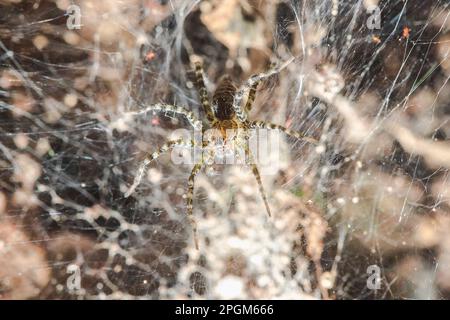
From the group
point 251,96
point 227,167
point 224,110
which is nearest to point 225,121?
point 224,110

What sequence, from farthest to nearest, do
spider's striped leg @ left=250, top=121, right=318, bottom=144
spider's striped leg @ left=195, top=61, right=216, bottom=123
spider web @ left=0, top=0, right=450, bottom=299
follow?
1. spider web @ left=0, top=0, right=450, bottom=299
2. spider's striped leg @ left=195, top=61, right=216, bottom=123
3. spider's striped leg @ left=250, top=121, right=318, bottom=144

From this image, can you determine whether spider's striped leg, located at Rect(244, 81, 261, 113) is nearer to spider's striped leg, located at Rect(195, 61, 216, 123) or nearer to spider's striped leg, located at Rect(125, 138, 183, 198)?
spider's striped leg, located at Rect(195, 61, 216, 123)

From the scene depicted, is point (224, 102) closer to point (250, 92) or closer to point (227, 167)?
point (250, 92)

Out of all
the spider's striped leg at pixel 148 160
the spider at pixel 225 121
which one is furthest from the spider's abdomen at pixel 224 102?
the spider's striped leg at pixel 148 160

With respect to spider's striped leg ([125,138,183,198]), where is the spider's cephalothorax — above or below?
above

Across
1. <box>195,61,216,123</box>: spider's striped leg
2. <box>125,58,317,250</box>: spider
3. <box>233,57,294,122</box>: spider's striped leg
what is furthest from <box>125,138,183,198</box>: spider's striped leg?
<box>233,57,294,122</box>: spider's striped leg

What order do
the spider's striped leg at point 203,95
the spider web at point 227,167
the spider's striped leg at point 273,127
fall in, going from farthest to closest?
1. the spider web at point 227,167
2. the spider's striped leg at point 203,95
3. the spider's striped leg at point 273,127

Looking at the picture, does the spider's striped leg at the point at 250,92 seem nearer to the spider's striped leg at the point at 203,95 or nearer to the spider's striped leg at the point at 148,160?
the spider's striped leg at the point at 203,95
